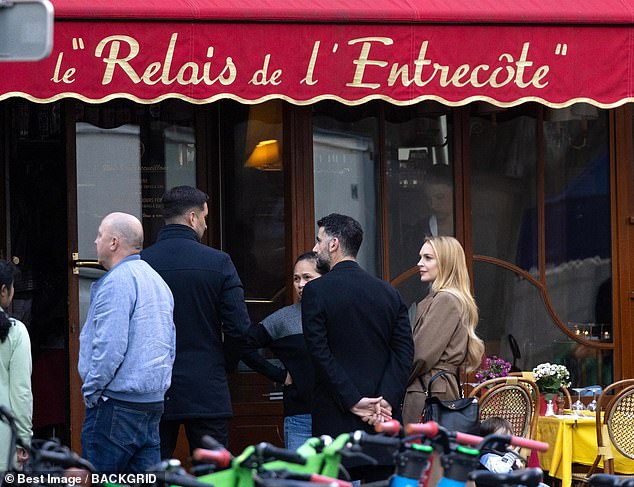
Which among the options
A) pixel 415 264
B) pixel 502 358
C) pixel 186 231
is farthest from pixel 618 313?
pixel 186 231

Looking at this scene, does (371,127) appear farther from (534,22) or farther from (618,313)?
(618,313)

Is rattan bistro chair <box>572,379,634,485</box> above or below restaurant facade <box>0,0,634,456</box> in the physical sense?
below

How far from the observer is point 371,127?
9258 mm

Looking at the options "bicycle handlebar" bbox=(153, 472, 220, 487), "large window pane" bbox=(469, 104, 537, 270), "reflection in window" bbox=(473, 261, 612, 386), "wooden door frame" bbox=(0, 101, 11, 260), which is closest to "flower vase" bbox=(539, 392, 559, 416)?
"reflection in window" bbox=(473, 261, 612, 386)

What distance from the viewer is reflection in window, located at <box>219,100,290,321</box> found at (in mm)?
9391

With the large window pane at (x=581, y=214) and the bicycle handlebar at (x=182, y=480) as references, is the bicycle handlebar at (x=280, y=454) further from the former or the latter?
the large window pane at (x=581, y=214)

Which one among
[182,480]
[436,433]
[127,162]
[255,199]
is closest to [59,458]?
[182,480]

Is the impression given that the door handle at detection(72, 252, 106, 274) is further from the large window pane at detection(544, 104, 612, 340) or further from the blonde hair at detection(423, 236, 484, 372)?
the large window pane at detection(544, 104, 612, 340)

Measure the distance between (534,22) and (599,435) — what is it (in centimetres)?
264

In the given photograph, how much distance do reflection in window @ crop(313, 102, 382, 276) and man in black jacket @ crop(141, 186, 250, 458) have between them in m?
2.14

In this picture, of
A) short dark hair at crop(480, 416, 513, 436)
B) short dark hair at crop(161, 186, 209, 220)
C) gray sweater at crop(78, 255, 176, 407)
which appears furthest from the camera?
→ short dark hair at crop(480, 416, 513, 436)

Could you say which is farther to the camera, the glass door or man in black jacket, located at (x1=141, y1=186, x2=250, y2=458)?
the glass door

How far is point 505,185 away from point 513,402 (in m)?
1.91

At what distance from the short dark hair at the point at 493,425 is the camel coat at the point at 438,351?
0.32 metres
